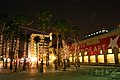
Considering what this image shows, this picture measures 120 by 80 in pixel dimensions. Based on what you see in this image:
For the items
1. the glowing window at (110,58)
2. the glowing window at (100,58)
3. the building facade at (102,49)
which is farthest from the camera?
the glowing window at (100,58)

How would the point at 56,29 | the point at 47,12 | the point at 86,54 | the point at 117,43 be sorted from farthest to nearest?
the point at 86,54
the point at 56,29
the point at 117,43
the point at 47,12

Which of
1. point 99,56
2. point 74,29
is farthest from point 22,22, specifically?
point 99,56

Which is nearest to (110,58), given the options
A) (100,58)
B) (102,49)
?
(102,49)

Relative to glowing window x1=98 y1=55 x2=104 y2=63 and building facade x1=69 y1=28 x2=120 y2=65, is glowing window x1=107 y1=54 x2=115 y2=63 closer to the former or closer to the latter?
building facade x1=69 y1=28 x2=120 y2=65

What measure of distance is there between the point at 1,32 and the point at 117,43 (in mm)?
39730

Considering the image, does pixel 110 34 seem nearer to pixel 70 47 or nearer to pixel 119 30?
pixel 119 30

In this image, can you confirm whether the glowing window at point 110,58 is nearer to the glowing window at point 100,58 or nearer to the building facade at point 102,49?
the building facade at point 102,49

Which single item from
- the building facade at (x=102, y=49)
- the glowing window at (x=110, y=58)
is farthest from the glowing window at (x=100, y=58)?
the glowing window at (x=110, y=58)

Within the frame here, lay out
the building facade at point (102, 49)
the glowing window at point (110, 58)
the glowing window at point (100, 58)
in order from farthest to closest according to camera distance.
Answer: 1. the glowing window at point (100, 58)
2. the glowing window at point (110, 58)
3. the building facade at point (102, 49)

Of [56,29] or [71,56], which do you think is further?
[71,56]

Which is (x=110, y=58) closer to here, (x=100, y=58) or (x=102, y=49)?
(x=102, y=49)

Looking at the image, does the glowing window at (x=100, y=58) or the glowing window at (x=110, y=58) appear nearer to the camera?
the glowing window at (x=110, y=58)

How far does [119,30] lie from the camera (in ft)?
195

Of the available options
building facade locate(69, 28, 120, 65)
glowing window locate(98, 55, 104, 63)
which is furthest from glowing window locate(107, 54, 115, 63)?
glowing window locate(98, 55, 104, 63)
